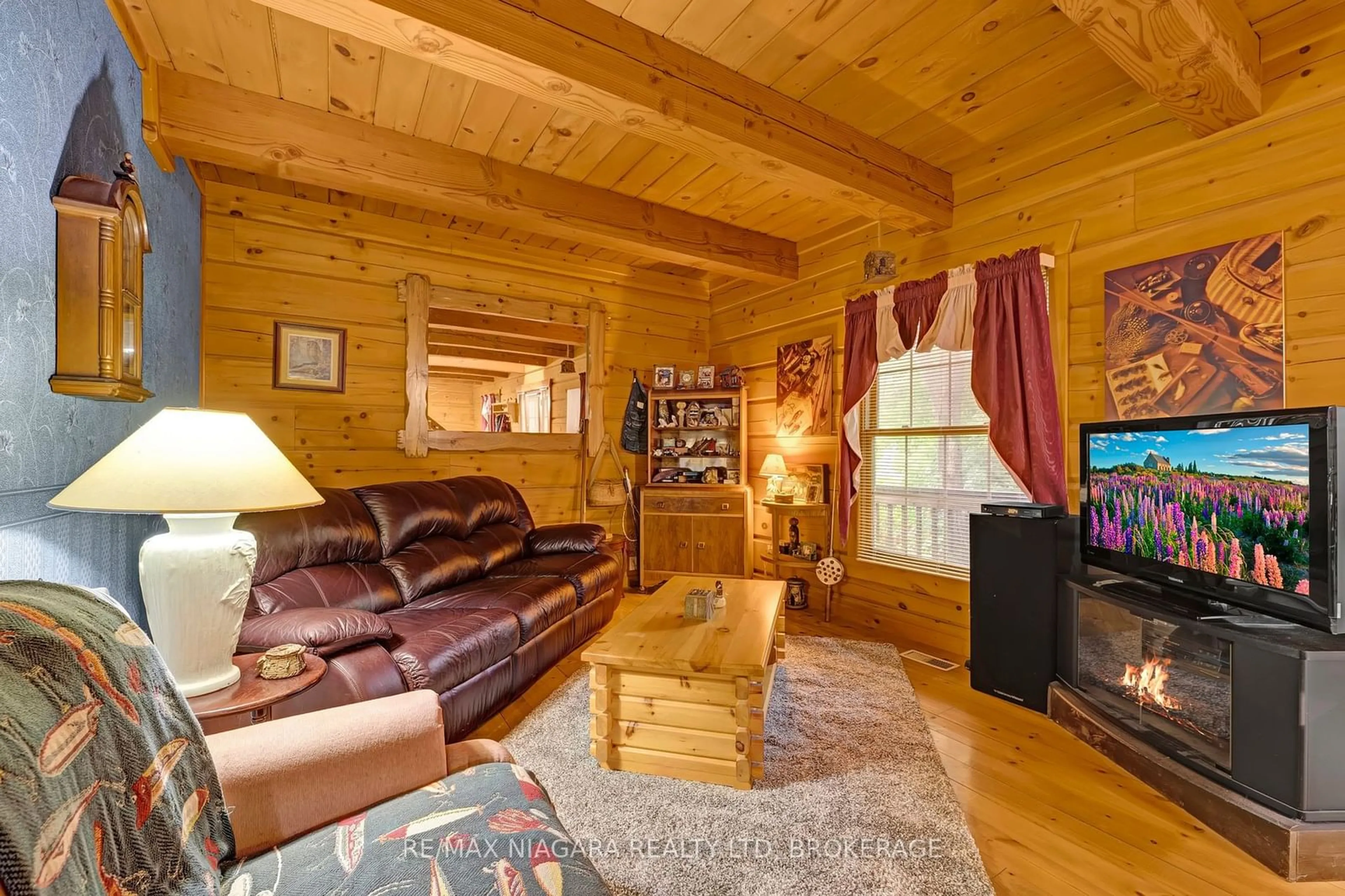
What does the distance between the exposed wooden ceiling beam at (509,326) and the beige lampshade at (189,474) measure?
2.77m

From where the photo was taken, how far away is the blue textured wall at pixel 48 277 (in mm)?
1231

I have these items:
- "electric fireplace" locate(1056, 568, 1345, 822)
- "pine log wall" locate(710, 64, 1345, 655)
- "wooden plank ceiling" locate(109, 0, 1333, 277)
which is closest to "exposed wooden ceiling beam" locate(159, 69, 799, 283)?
"wooden plank ceiling" locate(109, 0, 1333, 277)

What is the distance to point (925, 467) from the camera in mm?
3477

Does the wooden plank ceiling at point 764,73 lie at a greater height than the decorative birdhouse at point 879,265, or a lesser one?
greater

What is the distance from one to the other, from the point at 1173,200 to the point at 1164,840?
242 cm

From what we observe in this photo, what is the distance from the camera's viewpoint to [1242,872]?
Answer: 160 cm

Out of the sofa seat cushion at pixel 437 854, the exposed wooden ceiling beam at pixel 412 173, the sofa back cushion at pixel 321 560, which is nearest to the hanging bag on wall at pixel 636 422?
the exposed wooden ceiling beam at pixel 412 173

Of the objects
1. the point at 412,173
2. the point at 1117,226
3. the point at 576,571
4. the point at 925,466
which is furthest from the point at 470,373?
the point at 1117,226

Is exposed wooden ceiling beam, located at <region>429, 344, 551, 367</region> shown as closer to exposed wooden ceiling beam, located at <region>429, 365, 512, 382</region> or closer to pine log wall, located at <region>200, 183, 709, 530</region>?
exposed wooden ceiling beam, located at <region>429, 365, 512, 382</region>

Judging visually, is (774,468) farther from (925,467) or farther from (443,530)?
(443,530)

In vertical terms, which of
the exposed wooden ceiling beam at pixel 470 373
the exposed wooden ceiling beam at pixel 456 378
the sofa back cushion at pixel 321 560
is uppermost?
the exposed wooden ceiling beam at pixel 470 373

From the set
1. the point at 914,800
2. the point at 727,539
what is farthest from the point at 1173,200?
the point at 727,539

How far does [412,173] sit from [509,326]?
5.39ft

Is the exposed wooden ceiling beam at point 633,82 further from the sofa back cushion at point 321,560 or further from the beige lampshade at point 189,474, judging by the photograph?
the sofa back cushion at point 321,560
